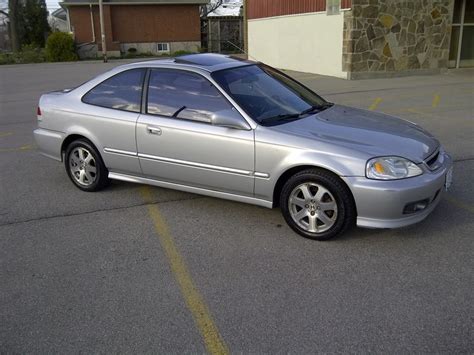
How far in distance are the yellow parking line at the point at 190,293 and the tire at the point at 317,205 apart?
107 centimetres

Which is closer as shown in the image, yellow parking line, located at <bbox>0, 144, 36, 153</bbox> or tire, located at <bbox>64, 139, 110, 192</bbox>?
tire, located at <bbox>64, 139, 110, 192</bbox>

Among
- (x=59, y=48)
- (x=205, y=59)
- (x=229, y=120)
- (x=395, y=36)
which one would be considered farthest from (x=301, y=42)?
(x=59, y=48)

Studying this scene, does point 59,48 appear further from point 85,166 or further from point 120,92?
point 120,92

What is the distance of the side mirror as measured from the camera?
4.34 m

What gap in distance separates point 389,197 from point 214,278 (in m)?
1.52

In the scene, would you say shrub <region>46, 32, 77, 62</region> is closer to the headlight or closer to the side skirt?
Result: the side skirt

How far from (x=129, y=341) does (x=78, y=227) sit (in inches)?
77.9

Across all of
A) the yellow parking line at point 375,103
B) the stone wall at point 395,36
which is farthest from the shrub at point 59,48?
the yellow parking line at point 375,103

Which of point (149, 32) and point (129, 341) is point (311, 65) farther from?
point (149, 32)

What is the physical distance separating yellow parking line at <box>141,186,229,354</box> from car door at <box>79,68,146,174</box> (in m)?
0.75

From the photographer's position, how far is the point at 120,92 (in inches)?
206

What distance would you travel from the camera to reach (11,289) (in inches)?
142

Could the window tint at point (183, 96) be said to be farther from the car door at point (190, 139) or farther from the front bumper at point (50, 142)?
the front bumper at point (50, 142)

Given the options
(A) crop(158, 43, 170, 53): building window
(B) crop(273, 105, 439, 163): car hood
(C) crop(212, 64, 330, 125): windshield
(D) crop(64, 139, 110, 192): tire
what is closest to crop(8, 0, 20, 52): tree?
(A) crop(158, 43, 170, 53): building window
